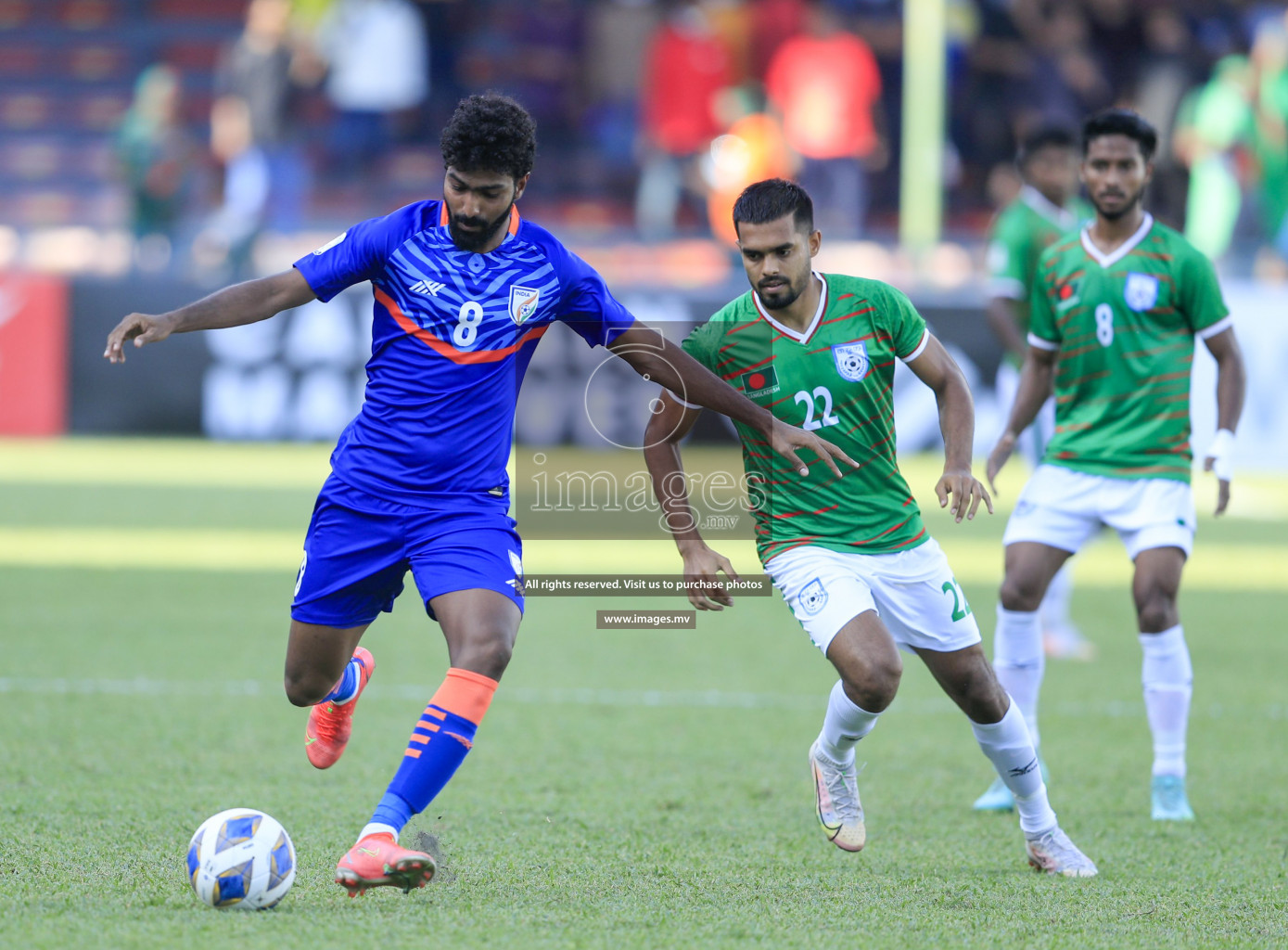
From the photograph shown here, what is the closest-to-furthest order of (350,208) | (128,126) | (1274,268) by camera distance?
(1274,268)
(128,126)
(350,208)

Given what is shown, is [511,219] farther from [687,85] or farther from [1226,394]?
[687,85]

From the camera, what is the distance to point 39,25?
868 inches

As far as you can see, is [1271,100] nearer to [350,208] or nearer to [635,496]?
[635,496]

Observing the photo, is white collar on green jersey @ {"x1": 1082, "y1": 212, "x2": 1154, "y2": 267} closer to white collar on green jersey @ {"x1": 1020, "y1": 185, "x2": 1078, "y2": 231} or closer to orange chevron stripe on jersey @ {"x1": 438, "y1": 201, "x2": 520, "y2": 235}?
white collar on green jersey @ {"x1": 1020, "y1": 185, "x2": 1078, "y2": 231}

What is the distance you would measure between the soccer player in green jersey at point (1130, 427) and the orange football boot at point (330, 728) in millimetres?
2261

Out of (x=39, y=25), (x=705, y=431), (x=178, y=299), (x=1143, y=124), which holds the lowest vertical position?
(x=705, y=431)

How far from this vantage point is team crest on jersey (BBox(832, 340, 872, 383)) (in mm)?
4781

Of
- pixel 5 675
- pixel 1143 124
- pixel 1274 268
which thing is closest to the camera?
pixel 1143 124

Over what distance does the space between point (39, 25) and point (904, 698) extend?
18.6 meters

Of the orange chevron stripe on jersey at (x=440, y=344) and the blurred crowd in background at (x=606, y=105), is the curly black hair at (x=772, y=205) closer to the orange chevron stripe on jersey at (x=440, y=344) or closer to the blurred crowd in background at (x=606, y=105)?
the orange chevron stripe on jersey at (x=440, y=344)

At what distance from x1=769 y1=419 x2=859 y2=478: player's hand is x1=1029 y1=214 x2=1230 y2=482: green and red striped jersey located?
1.56 metres

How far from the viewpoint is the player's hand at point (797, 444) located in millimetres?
4613

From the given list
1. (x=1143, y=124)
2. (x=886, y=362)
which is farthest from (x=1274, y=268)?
(x=886, y=362)

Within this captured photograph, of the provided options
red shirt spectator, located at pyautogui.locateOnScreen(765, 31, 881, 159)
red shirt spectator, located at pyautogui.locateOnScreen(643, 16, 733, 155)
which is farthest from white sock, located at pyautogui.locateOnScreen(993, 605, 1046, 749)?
red shirt spectator, located at pyautogui.locateOnScreen(643, 16, 733, 155)
